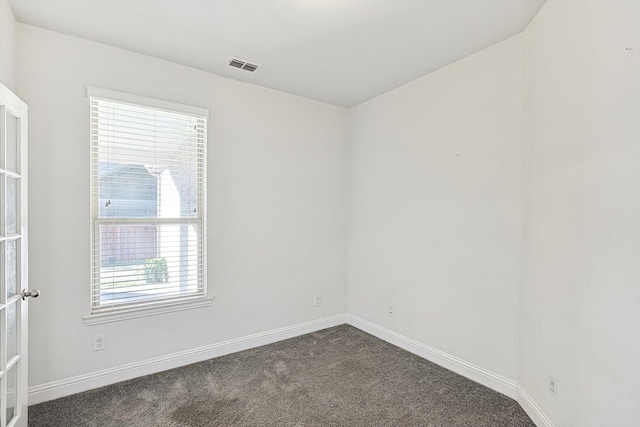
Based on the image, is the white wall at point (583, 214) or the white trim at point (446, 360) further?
the white trim at point (446, 360)

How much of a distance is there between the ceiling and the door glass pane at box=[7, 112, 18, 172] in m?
0.82

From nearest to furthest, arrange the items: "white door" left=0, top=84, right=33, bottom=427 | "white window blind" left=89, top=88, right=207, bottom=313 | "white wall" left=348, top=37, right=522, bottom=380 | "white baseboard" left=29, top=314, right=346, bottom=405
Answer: "white door" left=0, top=84, right=33, bottom=427, "white baseboard" left=29, top=314, right=346, bottom=405, "white wall" left=348, top=37, right=522, bottom=380, "white window blind" left=89, top=88, right=207, bottom=313

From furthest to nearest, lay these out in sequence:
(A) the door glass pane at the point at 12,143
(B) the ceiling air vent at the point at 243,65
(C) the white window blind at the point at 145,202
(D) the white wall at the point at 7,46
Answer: (B) the ceiling air vent at the point at 243,65
(C) the white window blind at the point at 145,202
(D) the white wall at the point at 7,46
(A) the door glass pane at the point at 12,143

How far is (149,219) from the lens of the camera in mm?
2645

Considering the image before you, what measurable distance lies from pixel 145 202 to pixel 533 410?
322 cm

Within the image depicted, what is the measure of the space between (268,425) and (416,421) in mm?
966

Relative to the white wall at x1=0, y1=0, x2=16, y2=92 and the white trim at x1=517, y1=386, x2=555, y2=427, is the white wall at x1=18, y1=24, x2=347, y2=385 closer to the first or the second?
the white wall at x1=0, y1=0, x2=16, y2=92

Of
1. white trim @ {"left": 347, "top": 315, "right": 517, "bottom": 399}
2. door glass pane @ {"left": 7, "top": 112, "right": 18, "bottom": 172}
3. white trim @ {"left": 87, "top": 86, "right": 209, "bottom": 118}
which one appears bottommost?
white trim @ {"left": 347, "top": 315, "right": 517, "bottom": 399}

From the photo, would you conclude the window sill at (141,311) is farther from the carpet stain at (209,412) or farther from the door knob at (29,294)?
the carpet stain at (209,412)

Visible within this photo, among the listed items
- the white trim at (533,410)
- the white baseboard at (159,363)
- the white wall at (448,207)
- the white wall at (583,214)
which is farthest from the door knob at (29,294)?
the white trim at (533,410)

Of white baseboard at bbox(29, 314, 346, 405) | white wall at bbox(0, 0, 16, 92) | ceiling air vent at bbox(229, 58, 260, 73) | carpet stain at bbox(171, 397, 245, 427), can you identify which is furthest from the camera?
ceiling air vent at bbox(229, 58, 260, 73)

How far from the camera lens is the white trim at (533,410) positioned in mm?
1885

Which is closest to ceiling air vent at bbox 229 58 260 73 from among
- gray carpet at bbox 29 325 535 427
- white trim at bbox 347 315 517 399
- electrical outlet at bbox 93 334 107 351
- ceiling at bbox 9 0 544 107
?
ceiling at bbox 9 0 544 107

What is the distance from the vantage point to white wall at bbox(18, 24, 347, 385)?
7.36 ft
